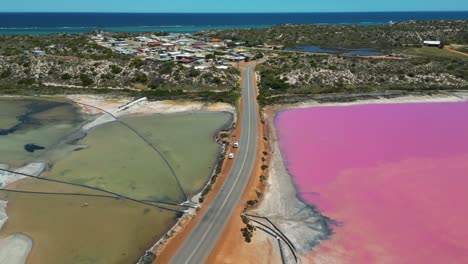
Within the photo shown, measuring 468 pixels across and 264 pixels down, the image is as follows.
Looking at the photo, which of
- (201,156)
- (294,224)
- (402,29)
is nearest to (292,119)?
(201,156)

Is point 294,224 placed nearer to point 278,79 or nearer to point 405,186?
point 405,186

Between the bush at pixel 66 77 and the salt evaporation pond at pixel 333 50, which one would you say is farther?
the salt evaporation pond at pixel 333 50

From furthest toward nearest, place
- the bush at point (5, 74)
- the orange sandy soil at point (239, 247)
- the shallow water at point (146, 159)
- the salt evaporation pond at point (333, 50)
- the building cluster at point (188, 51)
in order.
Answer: the salt evaporation pond at point (333, 50) → the building cluster at point (188, 51) → the bush at point (5, 74) → the shallow water at point (146, 159) → the orange sandy soil at point (239, 247)

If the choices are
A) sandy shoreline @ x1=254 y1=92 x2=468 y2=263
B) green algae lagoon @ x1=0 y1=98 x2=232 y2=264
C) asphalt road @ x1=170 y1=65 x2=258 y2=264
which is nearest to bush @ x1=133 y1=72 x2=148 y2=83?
green algae lagoon @ x1=0 y1=98 x2=232 y2=264

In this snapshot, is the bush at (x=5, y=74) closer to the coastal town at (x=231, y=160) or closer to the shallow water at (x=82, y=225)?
the coastal town at (x=231, y=160)

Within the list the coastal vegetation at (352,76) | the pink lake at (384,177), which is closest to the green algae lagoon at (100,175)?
the pink lake at (384,177)

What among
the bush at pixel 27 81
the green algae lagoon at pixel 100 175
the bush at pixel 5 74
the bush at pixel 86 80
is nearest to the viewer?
the green algae lagoon at pixel 100 175
